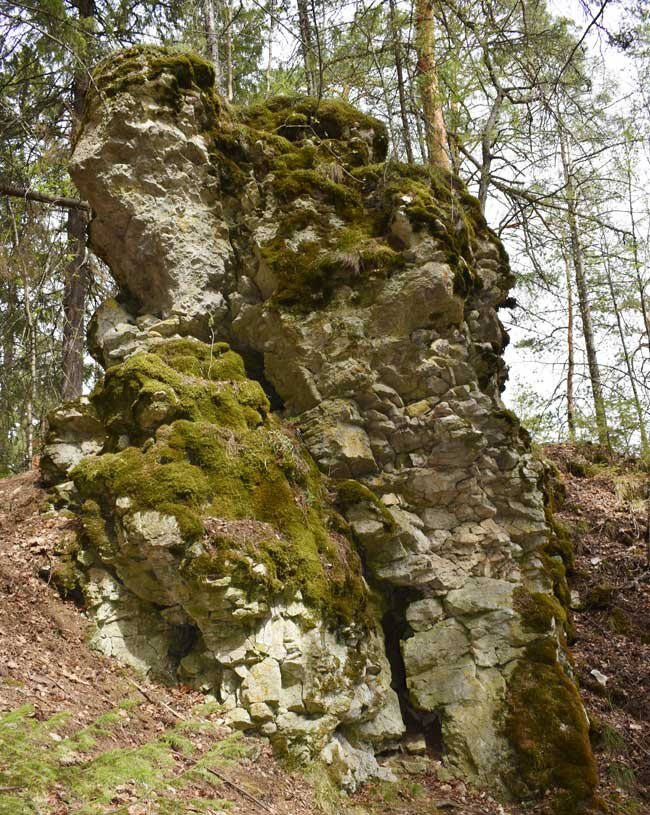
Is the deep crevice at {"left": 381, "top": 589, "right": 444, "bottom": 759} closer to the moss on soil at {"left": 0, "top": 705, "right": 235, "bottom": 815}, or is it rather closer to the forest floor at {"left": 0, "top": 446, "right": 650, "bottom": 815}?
the forest floor at {"left": 0, "top": 446, "right": 650, "bottom": 815}

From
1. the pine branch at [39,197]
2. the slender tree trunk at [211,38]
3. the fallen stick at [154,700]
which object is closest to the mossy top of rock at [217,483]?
the fallen stick at [154,700]

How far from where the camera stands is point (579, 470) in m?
12.0

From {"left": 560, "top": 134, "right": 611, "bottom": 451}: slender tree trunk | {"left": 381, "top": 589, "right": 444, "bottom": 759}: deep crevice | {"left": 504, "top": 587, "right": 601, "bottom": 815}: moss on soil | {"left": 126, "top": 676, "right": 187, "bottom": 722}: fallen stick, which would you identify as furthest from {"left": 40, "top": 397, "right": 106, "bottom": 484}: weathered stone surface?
{"left": 560, "top": 134, "right": 611, "bottom": 451}: slender tree trunk

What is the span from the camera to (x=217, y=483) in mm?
6086

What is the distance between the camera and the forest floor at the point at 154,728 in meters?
3.37

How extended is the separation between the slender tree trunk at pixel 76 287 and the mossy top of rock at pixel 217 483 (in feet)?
12.2

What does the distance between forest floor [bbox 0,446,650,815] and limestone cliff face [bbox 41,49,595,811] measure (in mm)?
330

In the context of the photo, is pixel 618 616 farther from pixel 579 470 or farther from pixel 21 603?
pixel 21 603

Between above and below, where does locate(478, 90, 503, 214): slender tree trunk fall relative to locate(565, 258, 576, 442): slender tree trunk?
above

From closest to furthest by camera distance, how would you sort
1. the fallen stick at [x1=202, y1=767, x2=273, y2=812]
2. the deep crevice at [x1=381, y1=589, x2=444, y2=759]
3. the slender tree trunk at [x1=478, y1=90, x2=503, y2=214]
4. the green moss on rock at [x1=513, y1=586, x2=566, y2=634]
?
the fallen stick at [x1=202, y1=767, x2=273, y2=812] < the deep crevice at [x1=381, y1=589, x2=444, y2=759] < the green moss on rock at [x1=513, y1=586, x2=566, y2=634] < the slender tree trunk at [x1=478, y1=90, x2=503, y2=214]

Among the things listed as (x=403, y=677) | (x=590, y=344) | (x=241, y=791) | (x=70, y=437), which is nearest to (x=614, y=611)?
(x=403, y=677)

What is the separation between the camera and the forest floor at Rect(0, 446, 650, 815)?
11.1 ft

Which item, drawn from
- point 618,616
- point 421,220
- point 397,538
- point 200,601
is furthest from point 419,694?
point 421,220

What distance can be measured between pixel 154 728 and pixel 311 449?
3.49 metres
